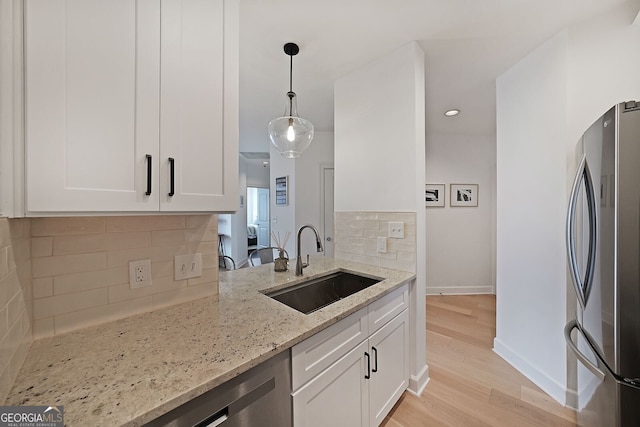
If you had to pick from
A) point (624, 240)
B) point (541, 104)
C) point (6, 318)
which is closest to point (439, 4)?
point (541, 104)

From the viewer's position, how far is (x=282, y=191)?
421cm

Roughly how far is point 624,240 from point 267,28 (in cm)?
227

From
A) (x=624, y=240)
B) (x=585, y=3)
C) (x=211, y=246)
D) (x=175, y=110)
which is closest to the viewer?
(x=175, y=110)

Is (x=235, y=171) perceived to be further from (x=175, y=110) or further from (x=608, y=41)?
(x=608, y=41)

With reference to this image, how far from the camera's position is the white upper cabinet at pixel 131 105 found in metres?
0.63

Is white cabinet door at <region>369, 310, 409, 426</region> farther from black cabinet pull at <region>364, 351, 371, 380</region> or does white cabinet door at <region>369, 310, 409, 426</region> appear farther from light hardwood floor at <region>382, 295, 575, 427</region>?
light hardwood floor at <region>382, 295, 575, 427</region>

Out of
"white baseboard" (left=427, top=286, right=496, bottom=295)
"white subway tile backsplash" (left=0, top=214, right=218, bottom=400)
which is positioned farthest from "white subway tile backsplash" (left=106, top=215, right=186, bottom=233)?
"white baseboard" (left=427, top=286, right=496, bottom=295)

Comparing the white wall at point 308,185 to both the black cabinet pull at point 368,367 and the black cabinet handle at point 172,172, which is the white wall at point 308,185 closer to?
the black cabinet pull at point 368,367

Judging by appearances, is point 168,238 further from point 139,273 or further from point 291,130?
point 291,130

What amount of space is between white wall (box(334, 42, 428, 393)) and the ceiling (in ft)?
0.51

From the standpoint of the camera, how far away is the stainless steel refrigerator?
0.98 m

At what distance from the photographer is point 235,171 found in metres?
1.04

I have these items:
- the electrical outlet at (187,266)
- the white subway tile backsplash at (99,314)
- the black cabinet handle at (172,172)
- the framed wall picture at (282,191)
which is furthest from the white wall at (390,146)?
the framed wall picture at (282,191)

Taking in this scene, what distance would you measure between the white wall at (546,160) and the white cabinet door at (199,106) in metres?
2.15
